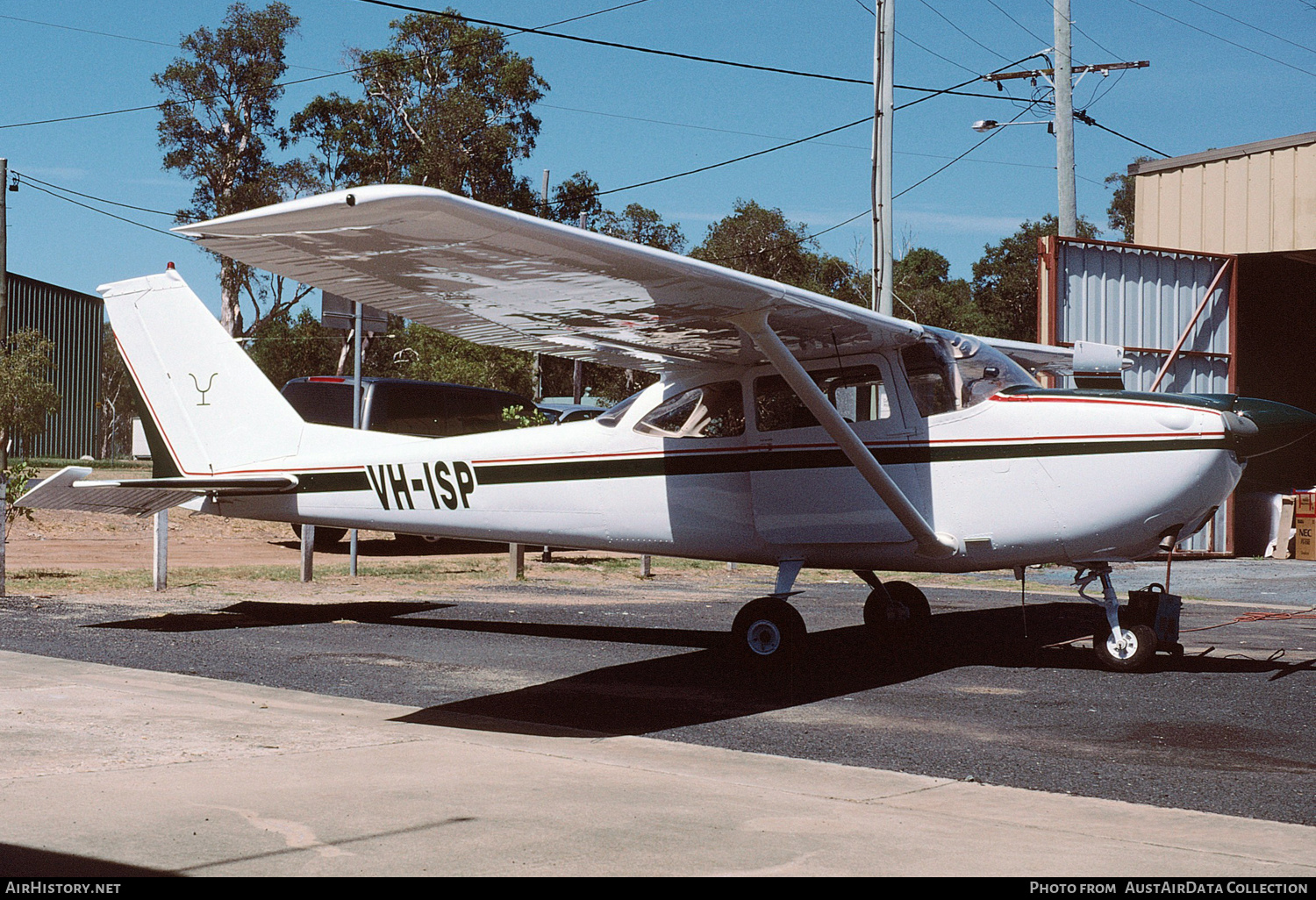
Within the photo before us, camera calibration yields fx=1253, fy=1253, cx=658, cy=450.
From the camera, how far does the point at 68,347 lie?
51.7 metres

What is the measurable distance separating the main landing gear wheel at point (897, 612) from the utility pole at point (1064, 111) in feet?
44.0

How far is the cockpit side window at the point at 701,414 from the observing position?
8.94 metres

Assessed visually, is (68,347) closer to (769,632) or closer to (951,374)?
(769,632)

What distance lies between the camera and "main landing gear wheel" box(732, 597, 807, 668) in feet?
27.0

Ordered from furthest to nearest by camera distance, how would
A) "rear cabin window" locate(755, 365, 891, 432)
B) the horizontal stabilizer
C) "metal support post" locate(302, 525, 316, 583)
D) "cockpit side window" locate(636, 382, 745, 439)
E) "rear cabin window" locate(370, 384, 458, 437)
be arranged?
"rear cabin window" locate(370, 384, 458, 437), "metal support post" locate(302, 525, 316, 583), the horizontal stabilizer, "cockpit side window" locate(636, 382, 745, 439), "rear cabin window" locate(755, 365, 891, 432)

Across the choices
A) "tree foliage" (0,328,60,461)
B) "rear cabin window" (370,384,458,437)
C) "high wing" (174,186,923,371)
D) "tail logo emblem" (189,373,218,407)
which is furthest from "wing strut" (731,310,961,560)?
"tree foliage" (0,328,60,461)

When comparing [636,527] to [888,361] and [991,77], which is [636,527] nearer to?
[888,361]

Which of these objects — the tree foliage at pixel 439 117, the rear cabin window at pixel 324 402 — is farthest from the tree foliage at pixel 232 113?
the rear cabin window at pixel 324 402

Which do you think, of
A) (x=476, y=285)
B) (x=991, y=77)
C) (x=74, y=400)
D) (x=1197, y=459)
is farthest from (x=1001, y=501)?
(x=74, y=400)

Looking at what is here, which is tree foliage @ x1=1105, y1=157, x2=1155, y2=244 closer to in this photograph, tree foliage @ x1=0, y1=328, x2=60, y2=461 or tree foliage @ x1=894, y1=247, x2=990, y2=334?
tree foliage @ x1=894, y1=247, x2=990, y2=334

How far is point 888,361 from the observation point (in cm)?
852

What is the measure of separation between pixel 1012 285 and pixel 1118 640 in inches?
2035

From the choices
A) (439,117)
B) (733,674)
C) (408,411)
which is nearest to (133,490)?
(733,674)

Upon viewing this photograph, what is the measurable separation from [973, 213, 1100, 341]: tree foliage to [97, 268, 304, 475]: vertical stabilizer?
47.3 meters
